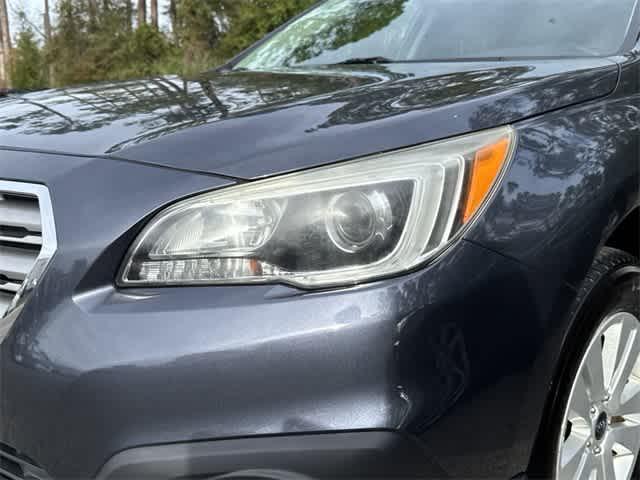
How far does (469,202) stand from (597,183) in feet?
1.21

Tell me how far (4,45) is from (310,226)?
28.3 meters

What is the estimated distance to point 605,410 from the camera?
164 centimetres

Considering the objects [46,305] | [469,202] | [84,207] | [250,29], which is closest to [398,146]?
[469,202]

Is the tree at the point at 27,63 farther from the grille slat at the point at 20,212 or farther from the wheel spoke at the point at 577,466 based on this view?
the wheel spoke at the point at 577,466

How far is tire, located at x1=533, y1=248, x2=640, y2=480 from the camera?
1.43 metres

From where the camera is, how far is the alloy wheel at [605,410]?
59.9 inches

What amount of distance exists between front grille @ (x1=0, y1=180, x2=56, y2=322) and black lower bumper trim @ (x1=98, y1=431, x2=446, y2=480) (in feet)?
1.29

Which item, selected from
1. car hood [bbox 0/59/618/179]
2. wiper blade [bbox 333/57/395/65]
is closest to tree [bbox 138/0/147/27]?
wiper blade [bbox 333/57/395/65]

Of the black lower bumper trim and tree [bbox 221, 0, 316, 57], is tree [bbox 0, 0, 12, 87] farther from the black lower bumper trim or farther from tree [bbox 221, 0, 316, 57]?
the black lower bumper trim

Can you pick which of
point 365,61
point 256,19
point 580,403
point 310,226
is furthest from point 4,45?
point 580,403

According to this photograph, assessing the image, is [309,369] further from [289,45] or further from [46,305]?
[289,45]

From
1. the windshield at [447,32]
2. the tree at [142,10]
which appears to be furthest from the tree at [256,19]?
the windshield at [447,32]

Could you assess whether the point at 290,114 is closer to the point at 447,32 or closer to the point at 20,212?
the point at 20,212

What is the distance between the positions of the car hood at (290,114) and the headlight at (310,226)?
50mm
